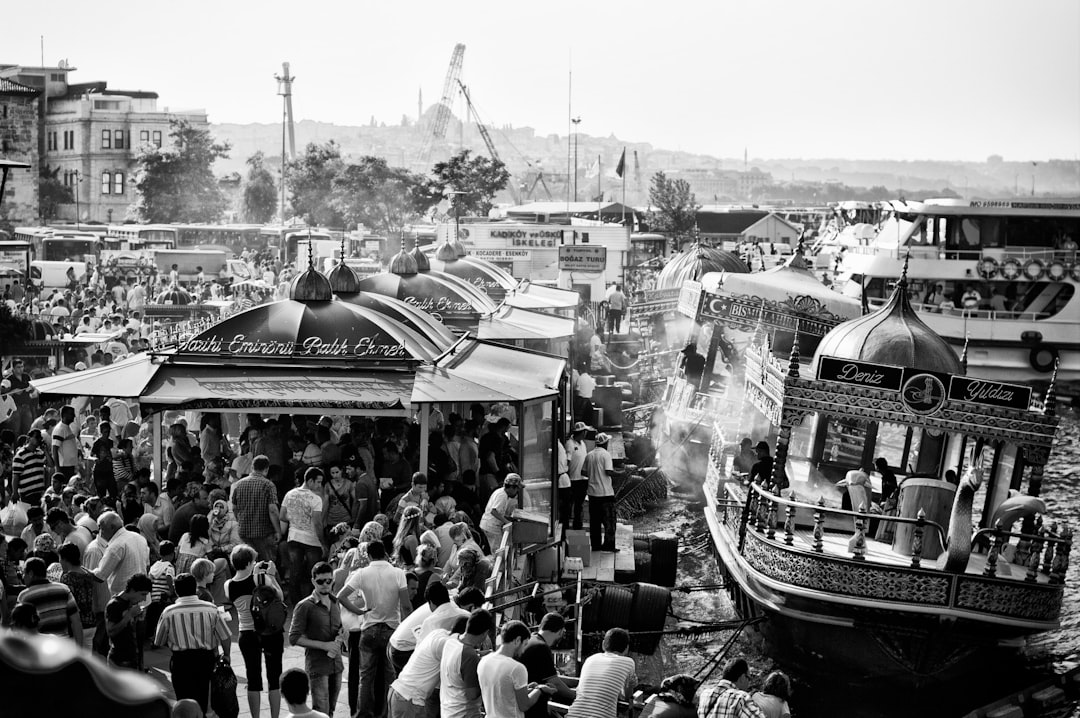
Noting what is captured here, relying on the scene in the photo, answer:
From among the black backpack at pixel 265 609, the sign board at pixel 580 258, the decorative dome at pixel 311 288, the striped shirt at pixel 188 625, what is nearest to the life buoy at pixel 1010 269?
the sign board at pixel 580 258

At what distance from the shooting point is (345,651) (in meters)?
10.7

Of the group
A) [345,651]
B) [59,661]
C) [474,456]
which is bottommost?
[345,651]

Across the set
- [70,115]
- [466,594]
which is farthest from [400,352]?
[70,115]

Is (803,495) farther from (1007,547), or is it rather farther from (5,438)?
(5,438)

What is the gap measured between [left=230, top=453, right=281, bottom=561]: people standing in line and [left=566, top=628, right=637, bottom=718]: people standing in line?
15.6ft

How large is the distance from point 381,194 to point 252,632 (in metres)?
74.0

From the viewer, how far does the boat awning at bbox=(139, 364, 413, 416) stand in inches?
504

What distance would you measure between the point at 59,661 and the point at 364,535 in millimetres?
7830

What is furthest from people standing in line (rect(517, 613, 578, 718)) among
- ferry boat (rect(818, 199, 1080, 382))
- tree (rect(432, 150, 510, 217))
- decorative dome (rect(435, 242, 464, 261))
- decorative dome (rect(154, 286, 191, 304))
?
tree (rect(432, 150, 510, 217))

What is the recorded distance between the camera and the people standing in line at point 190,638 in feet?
26.7

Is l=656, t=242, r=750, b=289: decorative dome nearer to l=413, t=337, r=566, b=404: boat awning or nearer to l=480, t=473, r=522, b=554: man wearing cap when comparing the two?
l=413, t=337, r=566, b=404: boat awning

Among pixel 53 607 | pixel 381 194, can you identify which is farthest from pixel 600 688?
pixel 381 194

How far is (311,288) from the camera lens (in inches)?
561

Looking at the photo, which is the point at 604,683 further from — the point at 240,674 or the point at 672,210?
the point at 672,210
